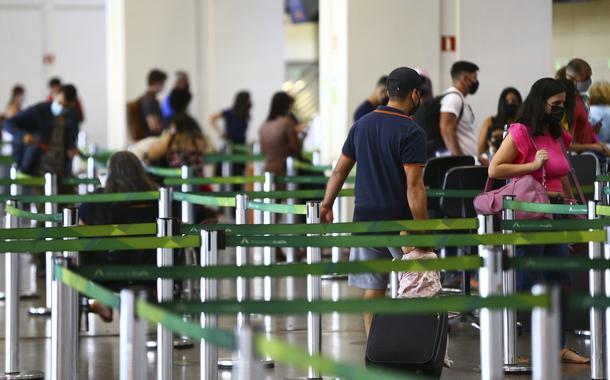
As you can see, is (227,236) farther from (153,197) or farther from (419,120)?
(419,120)

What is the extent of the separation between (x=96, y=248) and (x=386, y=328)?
1.49 meters

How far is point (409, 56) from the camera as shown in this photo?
14422 mm

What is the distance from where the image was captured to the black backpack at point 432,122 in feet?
38.9

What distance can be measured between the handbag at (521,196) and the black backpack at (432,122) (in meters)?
3.30

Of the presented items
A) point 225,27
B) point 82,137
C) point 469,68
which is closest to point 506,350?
point 469,68

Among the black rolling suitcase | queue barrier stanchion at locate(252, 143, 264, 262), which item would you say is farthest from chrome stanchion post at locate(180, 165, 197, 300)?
the black rolling suitcase

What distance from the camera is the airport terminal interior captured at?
558cm

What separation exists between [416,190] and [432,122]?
435cm

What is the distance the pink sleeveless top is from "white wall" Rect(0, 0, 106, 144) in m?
17.9

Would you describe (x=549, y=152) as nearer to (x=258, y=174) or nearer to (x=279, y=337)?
(x=279, y=337)

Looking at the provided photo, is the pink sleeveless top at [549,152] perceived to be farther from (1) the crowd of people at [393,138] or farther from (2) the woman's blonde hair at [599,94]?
(2) the woman's blonde hair at [599,94]

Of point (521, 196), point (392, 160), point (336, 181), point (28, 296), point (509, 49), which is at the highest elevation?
point (509, 49)

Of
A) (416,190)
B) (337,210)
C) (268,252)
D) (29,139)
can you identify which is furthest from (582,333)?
(29,139)

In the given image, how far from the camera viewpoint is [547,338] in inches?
173
